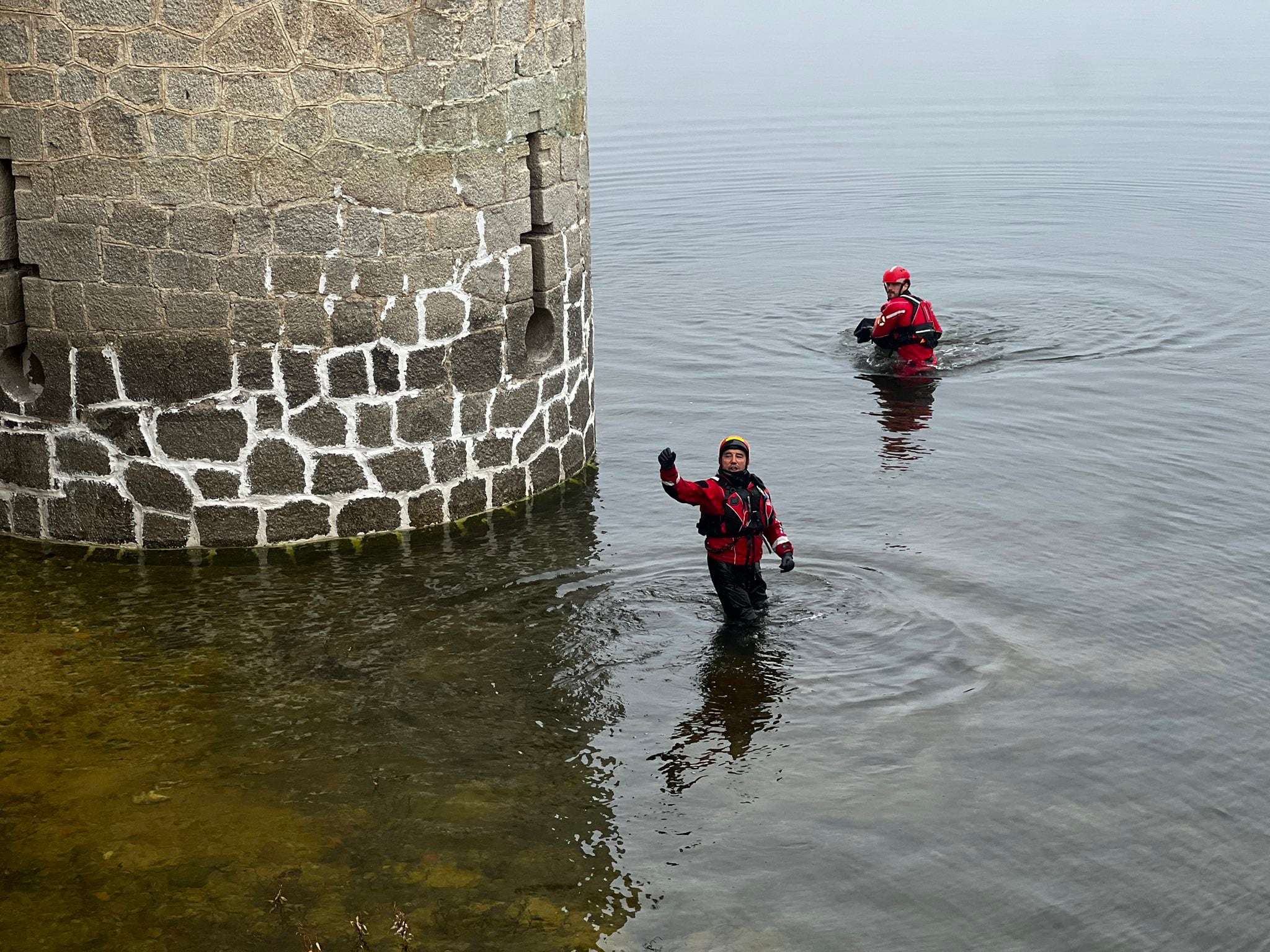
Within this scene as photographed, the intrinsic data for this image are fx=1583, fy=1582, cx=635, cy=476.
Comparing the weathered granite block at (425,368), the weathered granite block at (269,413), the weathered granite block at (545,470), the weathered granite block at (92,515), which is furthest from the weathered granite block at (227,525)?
the weathered granite block at (545,470)

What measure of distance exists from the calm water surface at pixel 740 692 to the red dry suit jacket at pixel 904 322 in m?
0.37

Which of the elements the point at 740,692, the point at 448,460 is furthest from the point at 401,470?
the point at 740,692

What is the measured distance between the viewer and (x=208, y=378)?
33.6 feet

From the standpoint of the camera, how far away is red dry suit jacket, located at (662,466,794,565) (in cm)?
929

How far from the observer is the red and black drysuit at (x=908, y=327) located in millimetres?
15133

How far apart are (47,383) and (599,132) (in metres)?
22.1

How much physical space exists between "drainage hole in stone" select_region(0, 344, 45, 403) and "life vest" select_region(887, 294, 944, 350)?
315 inches

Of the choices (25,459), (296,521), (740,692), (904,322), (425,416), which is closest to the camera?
(740,692)

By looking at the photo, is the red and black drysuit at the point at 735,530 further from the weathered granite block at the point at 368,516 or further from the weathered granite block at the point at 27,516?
the weathered granite block at the point at 27,516

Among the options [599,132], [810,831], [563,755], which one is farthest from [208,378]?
[599,132]

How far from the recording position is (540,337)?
11.5 m

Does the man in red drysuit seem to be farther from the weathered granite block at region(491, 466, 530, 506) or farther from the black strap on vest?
the weathered granite block at region(491, 466, 530, 506)

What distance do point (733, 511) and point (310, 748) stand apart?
2.80 meters

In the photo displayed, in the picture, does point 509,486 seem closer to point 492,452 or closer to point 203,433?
point 492,452
